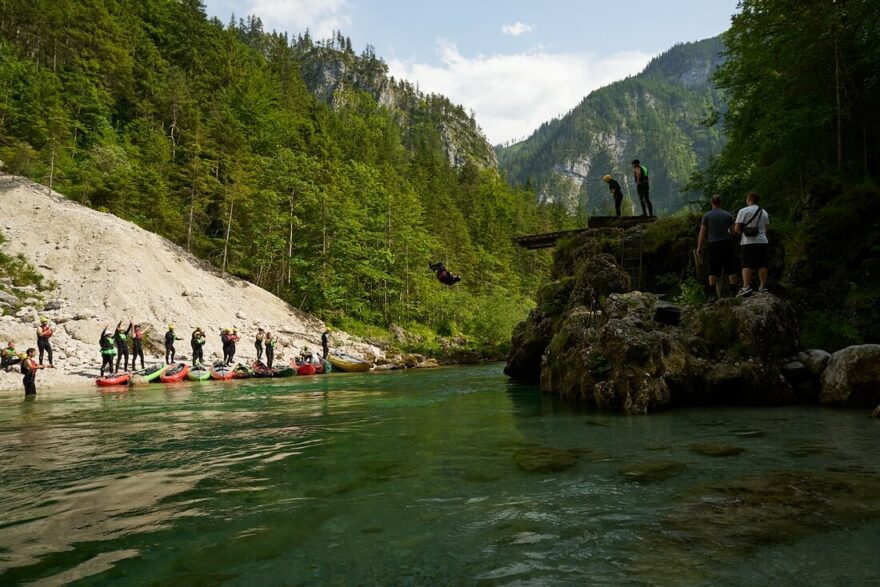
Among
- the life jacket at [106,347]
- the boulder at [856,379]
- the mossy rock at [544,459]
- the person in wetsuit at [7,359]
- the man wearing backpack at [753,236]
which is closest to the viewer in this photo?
the mossy rock at [544,459]

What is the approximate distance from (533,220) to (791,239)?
75085 millimetres

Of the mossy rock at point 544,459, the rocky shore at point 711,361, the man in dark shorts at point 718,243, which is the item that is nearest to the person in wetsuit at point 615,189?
the man in dark shorts at point 718,243

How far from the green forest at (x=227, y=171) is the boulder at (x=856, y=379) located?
35563 mm

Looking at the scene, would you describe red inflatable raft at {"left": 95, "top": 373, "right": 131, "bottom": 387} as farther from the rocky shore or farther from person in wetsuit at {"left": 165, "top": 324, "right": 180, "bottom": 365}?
the rocky shore

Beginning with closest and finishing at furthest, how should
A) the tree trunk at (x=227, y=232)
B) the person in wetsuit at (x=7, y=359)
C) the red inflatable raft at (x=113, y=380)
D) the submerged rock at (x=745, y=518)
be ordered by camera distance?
the submerged rock at (x=745, y=518)
the red inflatable raft at (x=113, y=380)
the person in wetsuit at (x=7, y=359)
the tree trunk at (x=227, y=232)

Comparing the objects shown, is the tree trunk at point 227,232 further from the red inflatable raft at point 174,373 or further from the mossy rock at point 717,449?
the mossy rock at point 717,449

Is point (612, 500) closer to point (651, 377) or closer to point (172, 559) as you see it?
point (172, 559)

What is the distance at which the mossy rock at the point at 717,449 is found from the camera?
220 inches

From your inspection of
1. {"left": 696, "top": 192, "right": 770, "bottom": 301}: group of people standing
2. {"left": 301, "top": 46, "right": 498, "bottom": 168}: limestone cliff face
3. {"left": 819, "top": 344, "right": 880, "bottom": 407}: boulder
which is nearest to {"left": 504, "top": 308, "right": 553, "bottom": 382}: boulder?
{"left": 696, "top": 192, "right": 770, "bottom": 301}: group of people standing

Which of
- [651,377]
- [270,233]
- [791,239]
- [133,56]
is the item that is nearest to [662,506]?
[651,377]

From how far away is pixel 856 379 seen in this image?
8.34 meters

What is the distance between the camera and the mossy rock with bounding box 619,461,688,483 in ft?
15.7

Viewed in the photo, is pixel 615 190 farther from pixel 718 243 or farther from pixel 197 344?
pixel 197 344

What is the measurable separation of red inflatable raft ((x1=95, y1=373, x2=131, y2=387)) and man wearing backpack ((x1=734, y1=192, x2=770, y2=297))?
2124 cm
